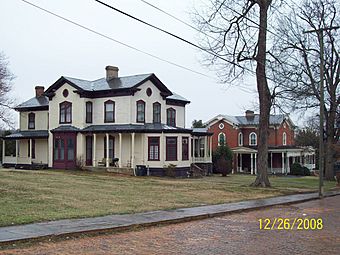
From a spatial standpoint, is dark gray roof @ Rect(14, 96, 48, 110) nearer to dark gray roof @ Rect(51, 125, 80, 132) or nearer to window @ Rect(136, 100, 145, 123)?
dark gray roof @ Rect(51, 125, 80, 132)

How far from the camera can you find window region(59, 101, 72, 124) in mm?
40594

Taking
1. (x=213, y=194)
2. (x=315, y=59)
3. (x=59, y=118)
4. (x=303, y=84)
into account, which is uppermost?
(x=315, y=59)

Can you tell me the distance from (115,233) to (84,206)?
439 cm

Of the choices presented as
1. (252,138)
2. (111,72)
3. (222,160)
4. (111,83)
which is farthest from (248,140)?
(111,83)

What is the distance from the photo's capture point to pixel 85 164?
131ft

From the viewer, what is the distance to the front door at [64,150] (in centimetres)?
3997

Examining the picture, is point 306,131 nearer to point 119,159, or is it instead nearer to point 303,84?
point 303,84

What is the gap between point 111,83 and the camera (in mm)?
40406

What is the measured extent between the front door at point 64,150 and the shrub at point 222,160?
13486 millimetres

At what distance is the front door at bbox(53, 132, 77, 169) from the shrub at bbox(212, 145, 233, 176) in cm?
1349

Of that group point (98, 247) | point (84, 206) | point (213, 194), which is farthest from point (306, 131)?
point (98, 247)

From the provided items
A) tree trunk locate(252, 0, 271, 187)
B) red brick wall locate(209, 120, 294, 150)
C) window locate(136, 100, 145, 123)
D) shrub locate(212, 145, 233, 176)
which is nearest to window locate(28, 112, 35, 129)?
window locate(136, 100, 145, 123)

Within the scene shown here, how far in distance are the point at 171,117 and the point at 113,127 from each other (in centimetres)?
642

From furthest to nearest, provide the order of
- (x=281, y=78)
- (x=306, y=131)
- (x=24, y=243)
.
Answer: (x=306, y=131) < (x=281, y=78) < (x=24, y=243)
